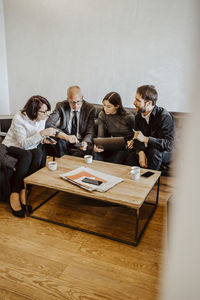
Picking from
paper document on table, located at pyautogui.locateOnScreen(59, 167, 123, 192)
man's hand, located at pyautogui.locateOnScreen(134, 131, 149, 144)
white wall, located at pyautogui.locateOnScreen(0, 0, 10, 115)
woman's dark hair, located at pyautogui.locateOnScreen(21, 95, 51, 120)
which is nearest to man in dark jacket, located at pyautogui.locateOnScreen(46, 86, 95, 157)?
woman's dark hair, located at pyautogui.locateOnScreen(21, 95, 51, 120)

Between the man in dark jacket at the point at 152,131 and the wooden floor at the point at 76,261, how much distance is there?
0.59m

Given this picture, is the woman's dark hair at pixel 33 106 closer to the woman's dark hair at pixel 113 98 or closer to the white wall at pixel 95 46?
the woman's dark hair at pixel 113 98

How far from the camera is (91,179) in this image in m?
1.90

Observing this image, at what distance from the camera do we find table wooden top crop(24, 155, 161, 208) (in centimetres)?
167

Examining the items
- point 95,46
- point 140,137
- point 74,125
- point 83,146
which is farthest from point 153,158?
point 95,46

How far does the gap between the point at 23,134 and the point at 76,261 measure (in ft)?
4.07

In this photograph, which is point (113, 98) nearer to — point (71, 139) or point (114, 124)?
point (114, 124)

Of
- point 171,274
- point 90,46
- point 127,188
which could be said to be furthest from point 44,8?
point 171,274

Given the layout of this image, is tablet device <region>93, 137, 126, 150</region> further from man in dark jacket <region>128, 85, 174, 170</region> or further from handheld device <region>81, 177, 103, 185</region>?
handheld device <region>81, 177, 103, 185</region>

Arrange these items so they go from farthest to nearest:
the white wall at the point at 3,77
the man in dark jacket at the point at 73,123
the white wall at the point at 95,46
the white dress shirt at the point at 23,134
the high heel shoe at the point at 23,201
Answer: the white wall at the point at 3,77 < the white wall at the point at 95,46 < the man in dark jacket at the point at 73,123 < the white dress shirt at the point at 23,134 < the high heel shoe at the point at 23,201

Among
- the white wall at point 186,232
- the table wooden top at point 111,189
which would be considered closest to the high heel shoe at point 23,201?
the table wooden top at point 111,189

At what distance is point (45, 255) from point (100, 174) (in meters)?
0.72

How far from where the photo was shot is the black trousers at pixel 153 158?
2.43 m

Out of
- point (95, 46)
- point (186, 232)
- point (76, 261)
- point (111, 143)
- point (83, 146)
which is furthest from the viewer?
point (95, 46)
